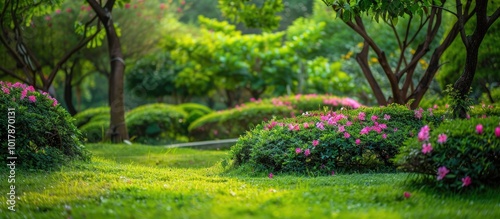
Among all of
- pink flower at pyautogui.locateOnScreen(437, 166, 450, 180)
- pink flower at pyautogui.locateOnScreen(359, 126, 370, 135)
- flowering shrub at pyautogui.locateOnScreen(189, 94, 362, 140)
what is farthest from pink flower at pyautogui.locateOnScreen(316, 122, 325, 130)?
flowering shrub at pyautogui.locateOnScreen(189, 94, 362, 140)

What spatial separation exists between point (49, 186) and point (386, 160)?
3716mm

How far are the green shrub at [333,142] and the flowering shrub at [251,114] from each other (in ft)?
23.8

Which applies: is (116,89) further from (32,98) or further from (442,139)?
(442,139)

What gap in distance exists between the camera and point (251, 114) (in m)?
15.4

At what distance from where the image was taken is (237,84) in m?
22.3

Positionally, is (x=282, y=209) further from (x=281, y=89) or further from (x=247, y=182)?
(x=281, y=89)

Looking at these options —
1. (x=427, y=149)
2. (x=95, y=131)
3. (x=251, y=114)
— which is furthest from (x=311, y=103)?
A: (x=427, y=149)

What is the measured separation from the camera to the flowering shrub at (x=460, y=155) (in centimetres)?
517

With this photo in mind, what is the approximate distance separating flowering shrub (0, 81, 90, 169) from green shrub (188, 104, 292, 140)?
24.9ft

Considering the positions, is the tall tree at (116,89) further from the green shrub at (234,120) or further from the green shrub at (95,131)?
the green shrub at (234,120)

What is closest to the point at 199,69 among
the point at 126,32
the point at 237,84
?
the point at 237,84

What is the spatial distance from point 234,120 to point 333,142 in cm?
863

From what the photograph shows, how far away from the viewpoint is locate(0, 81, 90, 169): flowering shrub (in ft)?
22.9

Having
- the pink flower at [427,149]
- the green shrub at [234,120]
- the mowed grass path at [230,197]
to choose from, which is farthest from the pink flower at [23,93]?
the green shrub at [234,120]
